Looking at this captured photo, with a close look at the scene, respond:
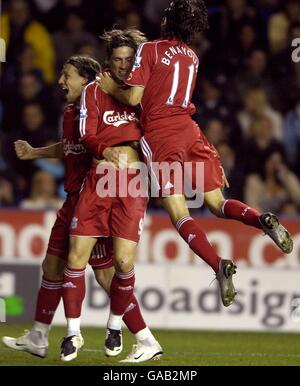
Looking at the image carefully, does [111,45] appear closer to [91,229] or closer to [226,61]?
[91,229]

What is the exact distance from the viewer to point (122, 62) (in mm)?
8508

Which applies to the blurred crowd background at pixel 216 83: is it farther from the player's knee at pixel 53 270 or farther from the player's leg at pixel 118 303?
the player's leg at pixel 118 303

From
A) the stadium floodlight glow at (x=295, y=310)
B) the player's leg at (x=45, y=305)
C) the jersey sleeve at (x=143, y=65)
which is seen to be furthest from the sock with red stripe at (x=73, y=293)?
the stadium floodlight glow at (x=295, y=310)

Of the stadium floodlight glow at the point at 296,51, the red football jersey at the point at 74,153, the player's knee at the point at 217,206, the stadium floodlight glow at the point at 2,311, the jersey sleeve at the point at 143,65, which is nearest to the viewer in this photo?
the jersey sleeve at the point at 143,65

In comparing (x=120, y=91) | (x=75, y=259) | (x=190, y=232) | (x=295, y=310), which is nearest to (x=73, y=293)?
(x=75, y=259)

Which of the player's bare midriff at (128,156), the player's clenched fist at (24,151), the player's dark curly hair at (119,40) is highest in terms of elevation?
the player's dark curly hair at (119,40)

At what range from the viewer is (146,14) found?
14.6 meters

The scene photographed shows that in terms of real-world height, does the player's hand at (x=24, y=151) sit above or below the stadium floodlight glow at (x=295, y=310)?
above

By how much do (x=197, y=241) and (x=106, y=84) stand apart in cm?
128

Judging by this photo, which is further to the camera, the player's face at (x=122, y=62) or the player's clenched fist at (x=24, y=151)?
the player's clenched fist at (x=24, y=151)

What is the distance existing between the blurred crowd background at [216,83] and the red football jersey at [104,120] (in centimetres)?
494

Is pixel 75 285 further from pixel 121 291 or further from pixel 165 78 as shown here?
pixel 165 78

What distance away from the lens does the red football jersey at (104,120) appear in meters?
8.30

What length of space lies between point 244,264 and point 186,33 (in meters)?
4.19
